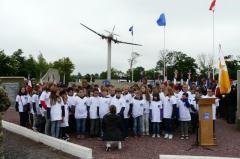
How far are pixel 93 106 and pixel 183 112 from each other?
3.17 meters

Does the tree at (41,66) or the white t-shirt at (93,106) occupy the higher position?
the tree at (41,66)

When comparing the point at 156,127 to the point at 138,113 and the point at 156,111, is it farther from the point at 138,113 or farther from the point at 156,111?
the point at 138,113

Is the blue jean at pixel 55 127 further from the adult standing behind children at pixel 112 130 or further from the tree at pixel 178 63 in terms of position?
the tree at pixel 178 63

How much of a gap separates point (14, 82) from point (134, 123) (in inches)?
529

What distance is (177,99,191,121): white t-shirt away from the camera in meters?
15.0

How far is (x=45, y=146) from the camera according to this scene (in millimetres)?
13367

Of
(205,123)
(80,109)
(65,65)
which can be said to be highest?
(65,65)

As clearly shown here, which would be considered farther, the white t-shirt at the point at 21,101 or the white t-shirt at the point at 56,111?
the white t-shirt at the point at 21,101

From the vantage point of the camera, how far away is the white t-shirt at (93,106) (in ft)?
49.4

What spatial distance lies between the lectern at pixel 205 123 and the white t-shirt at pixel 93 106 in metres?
3.70

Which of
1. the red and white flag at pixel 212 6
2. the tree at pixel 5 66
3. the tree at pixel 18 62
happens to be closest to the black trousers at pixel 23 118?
the red and white flag at pixel 212 6

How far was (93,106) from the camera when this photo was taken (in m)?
15.0

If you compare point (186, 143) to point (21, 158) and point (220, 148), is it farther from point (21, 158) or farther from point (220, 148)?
point (21, 158)

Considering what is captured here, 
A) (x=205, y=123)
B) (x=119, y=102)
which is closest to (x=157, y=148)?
(x=205, y=123)
